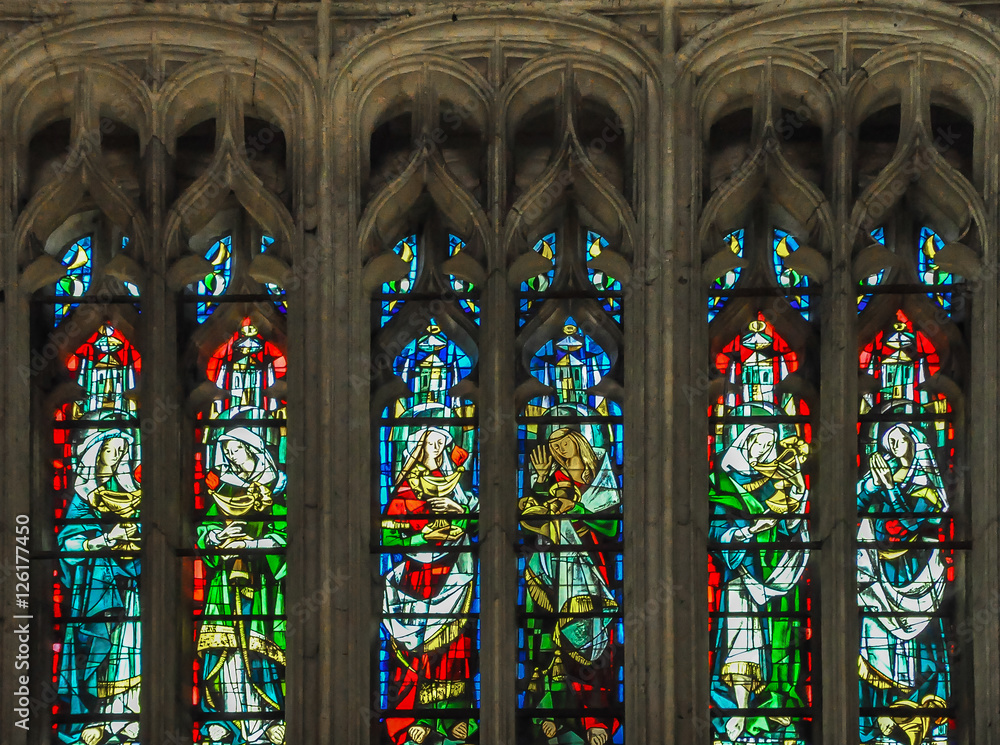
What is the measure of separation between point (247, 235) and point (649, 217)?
208 cm

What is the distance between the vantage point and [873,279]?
406 inches

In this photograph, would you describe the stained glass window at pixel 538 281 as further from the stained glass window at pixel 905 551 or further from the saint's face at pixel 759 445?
the stained glass window at pixel 905 551

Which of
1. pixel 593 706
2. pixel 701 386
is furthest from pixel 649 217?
pixel 593 706

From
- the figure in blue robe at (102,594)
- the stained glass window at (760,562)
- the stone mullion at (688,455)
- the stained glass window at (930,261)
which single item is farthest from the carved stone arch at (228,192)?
the stained glass window at (930,261)

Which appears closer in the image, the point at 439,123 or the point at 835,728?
the point at 835,728

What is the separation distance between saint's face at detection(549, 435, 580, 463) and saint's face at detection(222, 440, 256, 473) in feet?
4.96

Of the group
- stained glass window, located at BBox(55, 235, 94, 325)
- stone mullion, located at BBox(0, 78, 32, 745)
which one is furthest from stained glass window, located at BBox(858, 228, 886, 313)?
stone mullion, located at BBox(0, 78, 32, 745)

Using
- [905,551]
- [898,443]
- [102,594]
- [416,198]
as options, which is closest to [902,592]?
[905,551]

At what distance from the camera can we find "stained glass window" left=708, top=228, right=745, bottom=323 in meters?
10.2

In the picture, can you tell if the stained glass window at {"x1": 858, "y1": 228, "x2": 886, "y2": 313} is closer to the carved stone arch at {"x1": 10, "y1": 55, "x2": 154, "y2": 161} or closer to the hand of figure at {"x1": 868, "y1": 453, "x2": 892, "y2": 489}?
the hand of figure at {"x1": 868, "y1": 453, "x2": 892, "y2": 489}

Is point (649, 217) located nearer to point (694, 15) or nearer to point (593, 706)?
point (694, 15)

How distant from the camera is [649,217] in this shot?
32.9ft

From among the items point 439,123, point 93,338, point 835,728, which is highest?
point 439,123

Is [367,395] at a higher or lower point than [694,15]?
lower
